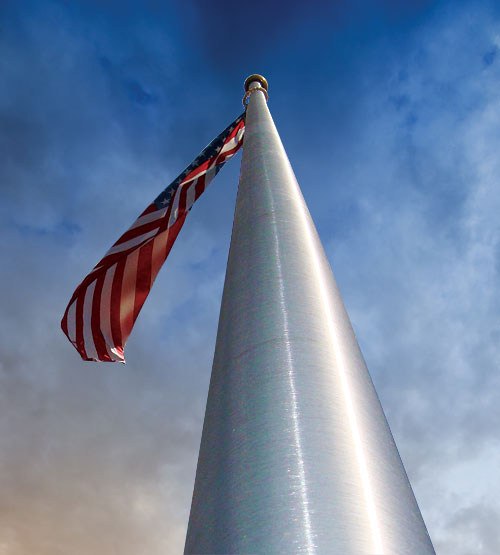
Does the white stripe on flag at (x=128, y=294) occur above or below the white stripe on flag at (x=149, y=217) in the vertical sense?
below

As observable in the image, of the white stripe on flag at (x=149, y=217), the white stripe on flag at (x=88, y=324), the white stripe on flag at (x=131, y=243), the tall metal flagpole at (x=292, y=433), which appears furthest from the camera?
the white stripe on flag at (x=149, y=217)

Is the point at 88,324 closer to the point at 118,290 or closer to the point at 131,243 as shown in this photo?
the point at 118,290

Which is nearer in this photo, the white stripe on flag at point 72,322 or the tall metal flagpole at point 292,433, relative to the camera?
the tall metal flagpole at point 292,433

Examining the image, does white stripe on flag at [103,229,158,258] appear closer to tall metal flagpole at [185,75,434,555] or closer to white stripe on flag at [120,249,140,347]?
white stripe on flag at [120,249,140,347]

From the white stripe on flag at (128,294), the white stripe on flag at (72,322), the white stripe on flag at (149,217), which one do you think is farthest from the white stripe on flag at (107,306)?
the white stripe on flag at (149,217)

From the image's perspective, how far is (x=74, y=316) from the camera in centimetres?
1308

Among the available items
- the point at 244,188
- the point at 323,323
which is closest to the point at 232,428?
the point at 323,323

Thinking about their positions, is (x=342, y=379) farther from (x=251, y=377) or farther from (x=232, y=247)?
(x=232, y=247)

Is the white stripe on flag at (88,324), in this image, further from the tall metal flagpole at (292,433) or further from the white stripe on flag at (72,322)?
the tall metal flagpole at (292,433)

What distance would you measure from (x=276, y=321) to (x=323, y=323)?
528mm

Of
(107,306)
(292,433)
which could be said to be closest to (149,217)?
→ (107,306)

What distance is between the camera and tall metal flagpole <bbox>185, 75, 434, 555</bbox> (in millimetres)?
3877

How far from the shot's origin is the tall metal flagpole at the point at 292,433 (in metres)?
3.88

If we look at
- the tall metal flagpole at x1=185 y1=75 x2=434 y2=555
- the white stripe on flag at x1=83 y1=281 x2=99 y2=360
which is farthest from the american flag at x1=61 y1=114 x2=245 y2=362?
the tall metal flagpole at x1=185 y1=75 x2=434 y2=555
